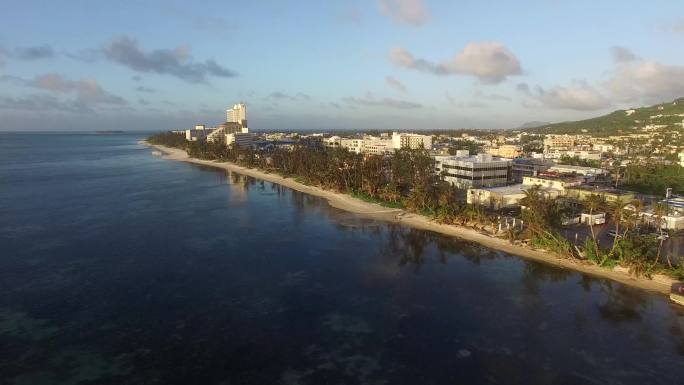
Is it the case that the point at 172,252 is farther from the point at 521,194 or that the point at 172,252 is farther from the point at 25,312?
the point at 521,194

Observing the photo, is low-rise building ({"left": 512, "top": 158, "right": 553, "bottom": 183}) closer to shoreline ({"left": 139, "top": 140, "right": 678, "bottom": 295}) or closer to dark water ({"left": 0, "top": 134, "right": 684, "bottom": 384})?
shoreline ({"left": 139, "top": 140, "right": 678, "bottom": 295})

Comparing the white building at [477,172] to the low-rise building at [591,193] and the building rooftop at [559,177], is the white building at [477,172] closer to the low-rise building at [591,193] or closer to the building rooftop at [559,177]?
the building rooftop at [559,177]

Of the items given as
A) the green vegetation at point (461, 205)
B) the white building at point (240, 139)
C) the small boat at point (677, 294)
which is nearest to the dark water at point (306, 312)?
the small boat at point (677, 294)

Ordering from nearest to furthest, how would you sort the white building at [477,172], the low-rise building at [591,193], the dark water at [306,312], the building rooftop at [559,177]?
the dark water at [306,312], the low-rise building at [591,193], the building rooftop at [559,177], the white building at [477,172]

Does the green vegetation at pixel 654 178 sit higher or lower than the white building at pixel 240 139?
lower

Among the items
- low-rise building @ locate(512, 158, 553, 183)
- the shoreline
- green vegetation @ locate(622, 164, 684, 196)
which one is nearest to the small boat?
the shoreline

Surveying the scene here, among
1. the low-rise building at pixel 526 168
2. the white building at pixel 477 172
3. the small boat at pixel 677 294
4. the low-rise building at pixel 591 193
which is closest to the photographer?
the small boat at pixel 677 294
